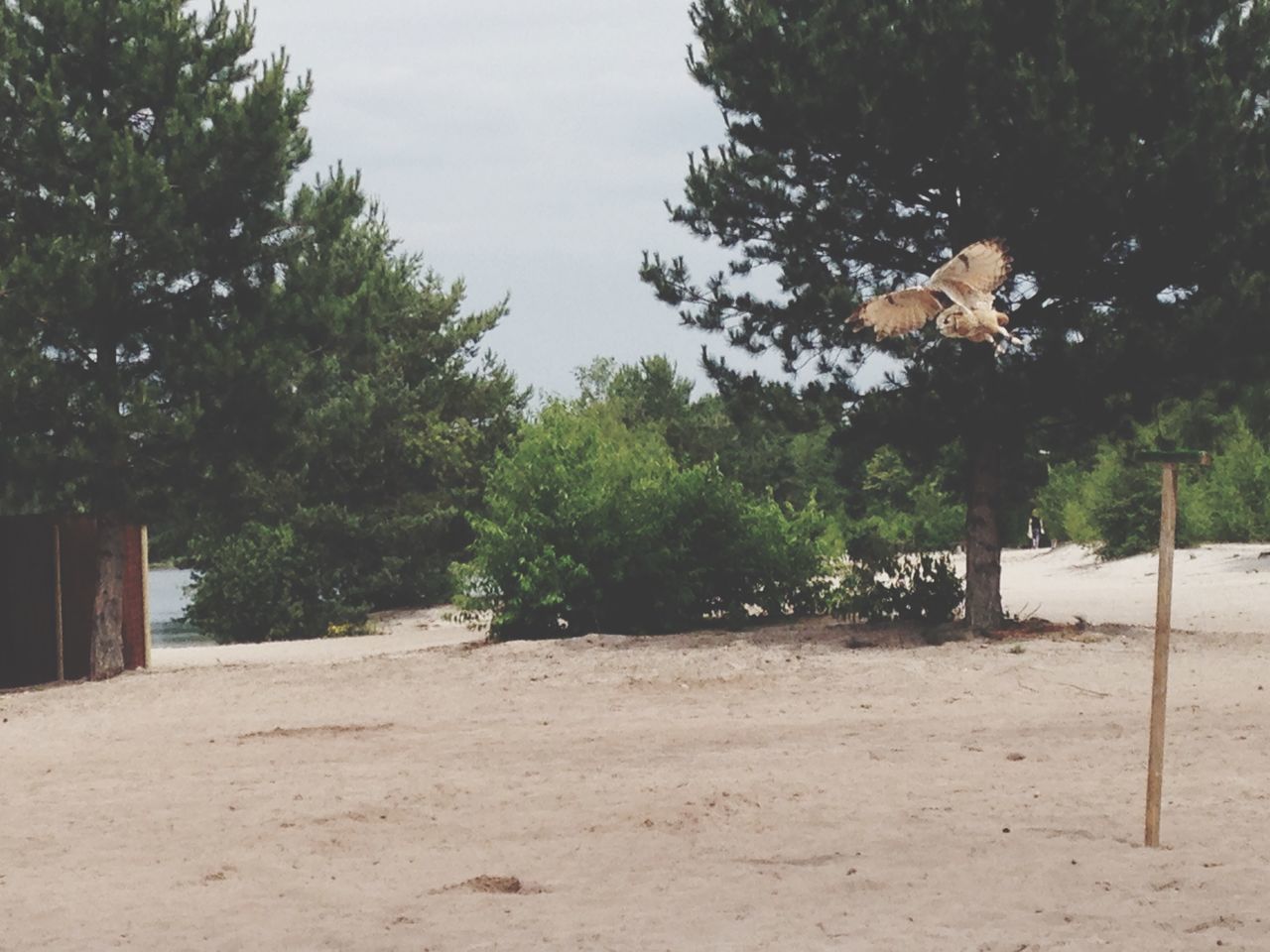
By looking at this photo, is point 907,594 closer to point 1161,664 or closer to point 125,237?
point 125,237

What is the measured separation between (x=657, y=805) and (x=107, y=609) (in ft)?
35.2

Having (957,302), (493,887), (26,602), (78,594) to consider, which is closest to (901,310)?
(957,302)

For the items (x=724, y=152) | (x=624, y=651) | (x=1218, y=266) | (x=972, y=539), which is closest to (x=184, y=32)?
(x=724, y=152)

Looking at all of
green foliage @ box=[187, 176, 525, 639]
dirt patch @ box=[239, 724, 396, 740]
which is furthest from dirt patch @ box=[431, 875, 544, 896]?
green foliage @ box=[187, 176, 525, 639]

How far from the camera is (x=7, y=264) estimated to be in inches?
620

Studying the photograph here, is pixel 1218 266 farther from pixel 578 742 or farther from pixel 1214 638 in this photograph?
pixel 578 742

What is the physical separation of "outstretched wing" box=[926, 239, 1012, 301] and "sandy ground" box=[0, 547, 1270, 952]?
309 centimetres

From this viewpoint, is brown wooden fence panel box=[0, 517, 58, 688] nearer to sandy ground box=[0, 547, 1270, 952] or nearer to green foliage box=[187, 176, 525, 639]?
sandy ground box=[0, 547, 1270, 952]

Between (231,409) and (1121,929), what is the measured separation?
42.0ft

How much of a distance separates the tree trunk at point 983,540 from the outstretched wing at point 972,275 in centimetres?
372

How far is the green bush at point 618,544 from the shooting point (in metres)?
17.5

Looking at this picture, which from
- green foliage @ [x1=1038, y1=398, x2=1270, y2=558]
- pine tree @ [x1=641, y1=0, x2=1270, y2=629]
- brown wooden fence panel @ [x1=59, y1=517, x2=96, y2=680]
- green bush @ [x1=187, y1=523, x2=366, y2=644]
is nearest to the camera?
pine tree @ [x1=641, y1=0, x2=1270, y2=629]

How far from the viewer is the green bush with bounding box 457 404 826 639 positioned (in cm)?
1755

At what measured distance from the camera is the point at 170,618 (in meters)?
41.2
